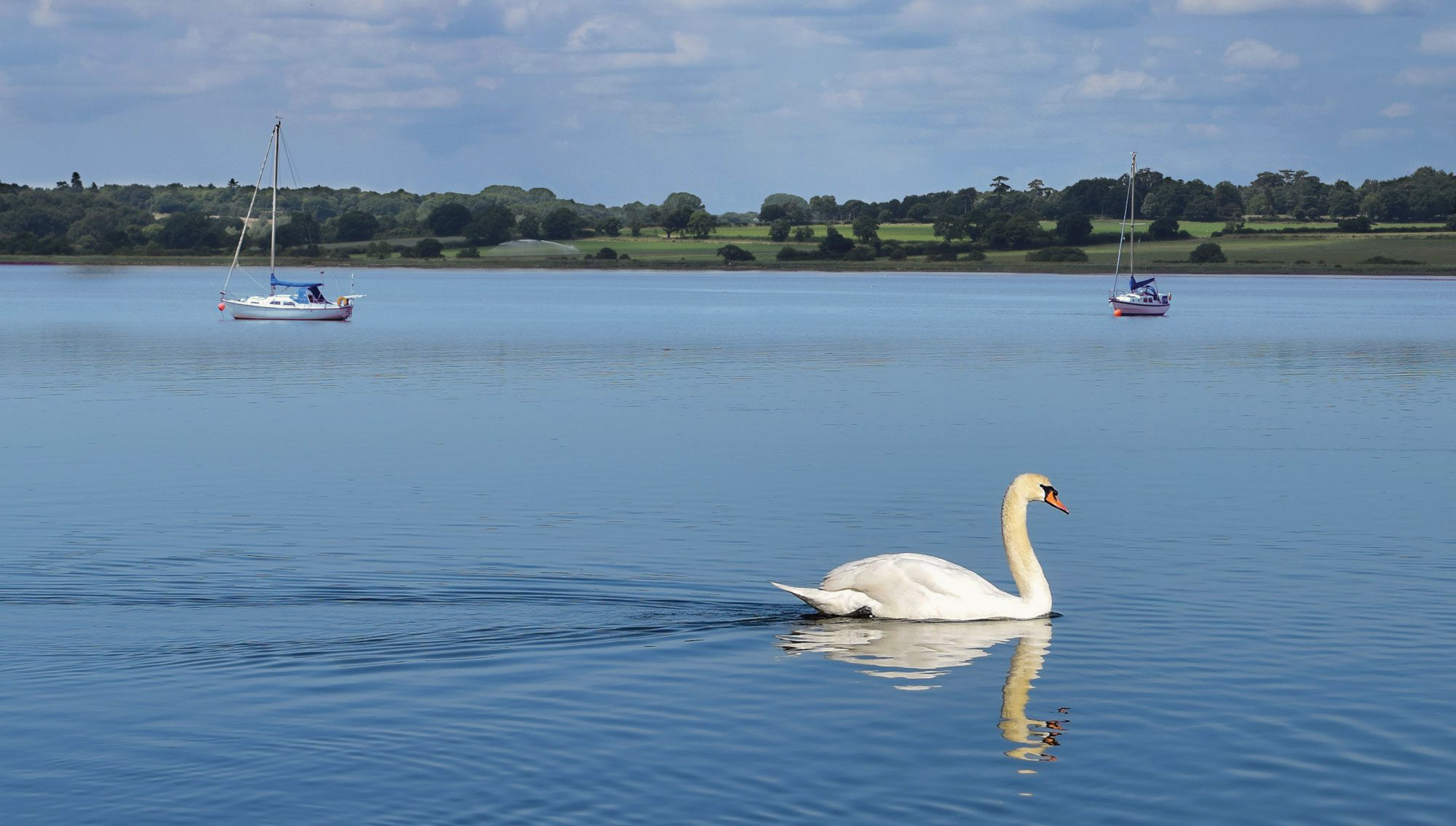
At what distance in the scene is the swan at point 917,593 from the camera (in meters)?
18.1

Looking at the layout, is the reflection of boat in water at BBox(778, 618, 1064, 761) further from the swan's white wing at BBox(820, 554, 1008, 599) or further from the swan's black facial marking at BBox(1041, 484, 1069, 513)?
the swan's black facial marking at BBox(1041, 484, 1069, 513)

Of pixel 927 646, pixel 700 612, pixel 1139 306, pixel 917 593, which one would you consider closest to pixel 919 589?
pixel 917 593

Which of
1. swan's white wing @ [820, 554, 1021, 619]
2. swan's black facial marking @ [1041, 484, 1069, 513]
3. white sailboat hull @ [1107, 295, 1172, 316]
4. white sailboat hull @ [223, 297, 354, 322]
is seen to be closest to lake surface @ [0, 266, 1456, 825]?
swan's white wing @ [820, 554, 1021, 619]

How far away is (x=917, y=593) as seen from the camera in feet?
59.1

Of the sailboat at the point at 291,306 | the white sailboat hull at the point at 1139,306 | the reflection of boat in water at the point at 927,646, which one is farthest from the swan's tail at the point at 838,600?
the white sailboat hull at the point at 1139,306

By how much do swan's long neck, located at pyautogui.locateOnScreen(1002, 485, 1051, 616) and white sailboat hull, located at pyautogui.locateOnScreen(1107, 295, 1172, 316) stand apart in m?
94.4

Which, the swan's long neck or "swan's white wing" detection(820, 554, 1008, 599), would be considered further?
the swan's long neck

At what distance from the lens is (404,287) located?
174500mm

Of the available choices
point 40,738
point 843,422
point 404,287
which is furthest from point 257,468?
point 404,287

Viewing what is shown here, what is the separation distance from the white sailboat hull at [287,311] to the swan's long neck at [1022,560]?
264 ft

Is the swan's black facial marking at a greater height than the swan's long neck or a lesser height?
greater

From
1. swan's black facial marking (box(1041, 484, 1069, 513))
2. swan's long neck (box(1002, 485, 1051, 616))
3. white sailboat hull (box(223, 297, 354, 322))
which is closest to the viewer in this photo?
swan's long neck (box(1002, 485, 1051, 616))

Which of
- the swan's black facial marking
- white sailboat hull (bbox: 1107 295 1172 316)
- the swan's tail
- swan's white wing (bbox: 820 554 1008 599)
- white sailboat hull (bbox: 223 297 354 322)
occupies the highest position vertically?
the swan's black facial marking

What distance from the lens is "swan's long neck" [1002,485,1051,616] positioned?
60.5 ft
